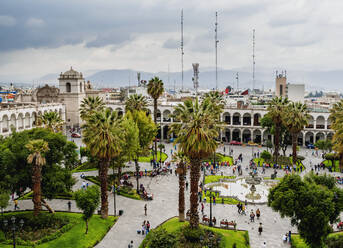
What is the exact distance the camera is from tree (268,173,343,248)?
77.8 feet

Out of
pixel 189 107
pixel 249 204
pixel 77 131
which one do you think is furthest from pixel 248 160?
pixel 77 131

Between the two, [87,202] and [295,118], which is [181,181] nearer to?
[87,202]

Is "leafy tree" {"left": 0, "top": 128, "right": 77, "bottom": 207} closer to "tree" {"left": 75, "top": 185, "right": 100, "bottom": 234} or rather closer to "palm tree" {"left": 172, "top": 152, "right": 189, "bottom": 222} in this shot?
"tree" {"left": 75, "top": 185, "right": 100, "bottom": 234}

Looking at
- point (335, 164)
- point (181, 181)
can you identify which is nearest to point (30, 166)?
point (181, 181)

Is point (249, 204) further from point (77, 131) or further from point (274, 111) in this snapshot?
point (77, 131)

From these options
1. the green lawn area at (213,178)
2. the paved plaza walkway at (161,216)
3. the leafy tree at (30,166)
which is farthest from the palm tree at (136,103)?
the leafy tree at (30,166)

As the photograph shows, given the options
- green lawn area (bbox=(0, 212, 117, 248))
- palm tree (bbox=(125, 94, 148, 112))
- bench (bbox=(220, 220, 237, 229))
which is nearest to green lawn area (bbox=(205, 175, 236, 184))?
bench (bbox=(220, 220, 237, 229))

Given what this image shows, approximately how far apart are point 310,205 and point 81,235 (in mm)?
19011

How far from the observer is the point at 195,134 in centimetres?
2506

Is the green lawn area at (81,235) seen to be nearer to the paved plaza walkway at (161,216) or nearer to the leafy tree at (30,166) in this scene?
the paved plaza walkway at (161,216)

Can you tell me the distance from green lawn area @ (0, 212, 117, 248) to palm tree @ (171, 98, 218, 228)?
8.50 meters

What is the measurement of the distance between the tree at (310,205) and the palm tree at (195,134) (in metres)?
6.40

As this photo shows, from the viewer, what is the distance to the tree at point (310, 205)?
23703 mm

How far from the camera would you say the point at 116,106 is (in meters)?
85.9
